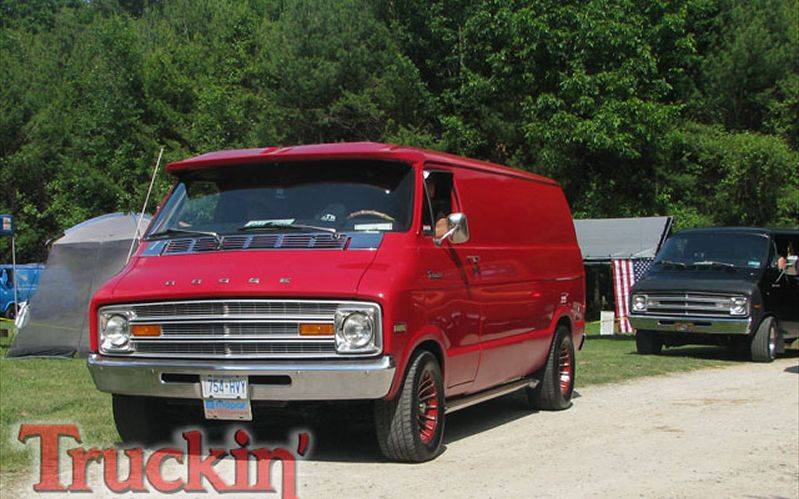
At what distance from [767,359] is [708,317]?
127cm

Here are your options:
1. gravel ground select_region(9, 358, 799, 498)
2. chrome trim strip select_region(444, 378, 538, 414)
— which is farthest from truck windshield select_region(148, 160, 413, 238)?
gravel ground select_region(9, 358, 799, 498)

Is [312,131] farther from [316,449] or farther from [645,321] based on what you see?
[316,449]

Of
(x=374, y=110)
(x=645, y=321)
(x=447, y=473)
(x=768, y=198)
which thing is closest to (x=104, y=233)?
(x=645, y=321)

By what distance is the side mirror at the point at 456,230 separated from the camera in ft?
26.0

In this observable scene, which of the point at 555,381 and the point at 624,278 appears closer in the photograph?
the point at 555,381

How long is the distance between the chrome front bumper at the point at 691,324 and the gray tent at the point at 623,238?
5.94m

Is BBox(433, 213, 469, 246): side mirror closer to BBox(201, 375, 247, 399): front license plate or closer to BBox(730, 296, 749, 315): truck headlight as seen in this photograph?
BBox(201, 375, 247, 399): front license plate

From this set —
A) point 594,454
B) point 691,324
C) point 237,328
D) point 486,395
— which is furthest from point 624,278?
point 237,328

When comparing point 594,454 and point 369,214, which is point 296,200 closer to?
point 369,214

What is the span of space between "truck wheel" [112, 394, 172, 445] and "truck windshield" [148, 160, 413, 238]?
1382 millimetres

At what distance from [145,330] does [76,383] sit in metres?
5.27

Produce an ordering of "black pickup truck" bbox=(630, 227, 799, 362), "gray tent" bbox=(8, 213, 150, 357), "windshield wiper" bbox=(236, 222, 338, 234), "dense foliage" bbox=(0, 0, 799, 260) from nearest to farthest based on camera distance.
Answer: "windshield wiper" bbox=(236, 222, 338, 234) → "gray tent" bbox=(8, 213, 150, 357) → "black pickup truck" bbox=(630, 227, 799, 362) → "dense foliage" bbox=(0, 0, 799, 260)

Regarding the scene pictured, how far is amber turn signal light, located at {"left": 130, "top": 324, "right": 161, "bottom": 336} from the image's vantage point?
24.5 feet

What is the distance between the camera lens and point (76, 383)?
1224cm
